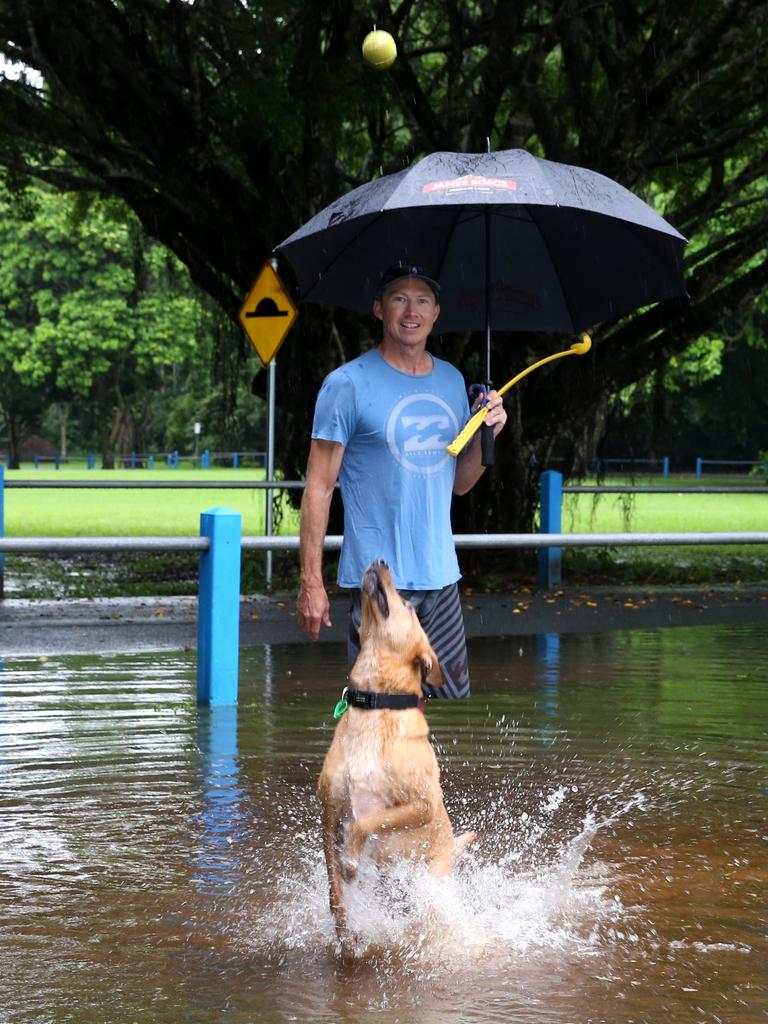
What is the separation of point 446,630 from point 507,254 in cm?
189

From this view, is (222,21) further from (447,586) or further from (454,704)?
(447,586)

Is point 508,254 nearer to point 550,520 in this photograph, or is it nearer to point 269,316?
point 550,520

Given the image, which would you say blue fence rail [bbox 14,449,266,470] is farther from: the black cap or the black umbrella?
the black cap

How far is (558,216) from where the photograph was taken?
6.01 metres

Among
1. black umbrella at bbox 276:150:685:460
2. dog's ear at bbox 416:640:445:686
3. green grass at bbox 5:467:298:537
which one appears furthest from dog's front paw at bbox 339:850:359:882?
green grass at bbox 5:467:298:537

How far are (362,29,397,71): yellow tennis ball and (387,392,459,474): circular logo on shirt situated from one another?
9795mm

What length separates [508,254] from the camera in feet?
20.4

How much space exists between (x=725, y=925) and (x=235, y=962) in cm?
154

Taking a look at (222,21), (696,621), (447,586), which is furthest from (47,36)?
(447,586)

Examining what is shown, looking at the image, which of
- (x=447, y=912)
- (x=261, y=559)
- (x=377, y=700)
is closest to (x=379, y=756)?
(x=377, y=700)

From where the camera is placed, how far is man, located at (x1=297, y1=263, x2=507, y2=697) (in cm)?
485

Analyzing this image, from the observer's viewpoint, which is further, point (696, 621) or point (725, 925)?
point (696, 621)

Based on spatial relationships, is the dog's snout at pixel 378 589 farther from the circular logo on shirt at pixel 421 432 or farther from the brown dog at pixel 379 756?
the circular logo on shirt at pixel 421 432

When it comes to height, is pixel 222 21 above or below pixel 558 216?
above
